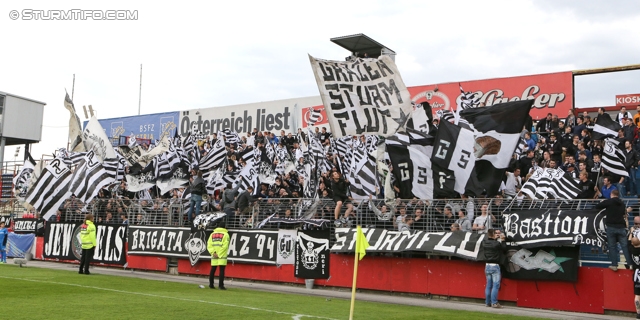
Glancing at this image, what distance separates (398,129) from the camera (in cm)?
1823

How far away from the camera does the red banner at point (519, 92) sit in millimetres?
26312

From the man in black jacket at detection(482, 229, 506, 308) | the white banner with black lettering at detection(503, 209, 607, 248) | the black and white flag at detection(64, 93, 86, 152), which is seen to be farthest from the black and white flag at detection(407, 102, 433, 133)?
the black and white flag at detection(64, 93, 86, 152)

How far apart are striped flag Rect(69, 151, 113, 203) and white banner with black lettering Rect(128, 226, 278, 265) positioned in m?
2.10

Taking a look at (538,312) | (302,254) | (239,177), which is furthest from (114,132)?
(538,312)

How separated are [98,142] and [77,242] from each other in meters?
4.49

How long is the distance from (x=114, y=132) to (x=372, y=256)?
3048 centimetres

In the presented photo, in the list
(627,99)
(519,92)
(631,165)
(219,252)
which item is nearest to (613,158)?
(631,165)

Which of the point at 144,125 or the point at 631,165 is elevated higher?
the point at 144,125

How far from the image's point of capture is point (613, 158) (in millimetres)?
17344

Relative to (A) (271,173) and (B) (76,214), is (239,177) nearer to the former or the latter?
(A) (271,173)

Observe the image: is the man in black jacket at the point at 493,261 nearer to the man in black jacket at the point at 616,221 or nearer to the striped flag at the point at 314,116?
the man in black jacket at the point at 616,221

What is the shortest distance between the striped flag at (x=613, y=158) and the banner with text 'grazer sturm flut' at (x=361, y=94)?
5356 mm

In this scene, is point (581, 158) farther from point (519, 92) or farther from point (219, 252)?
point (219, 252)

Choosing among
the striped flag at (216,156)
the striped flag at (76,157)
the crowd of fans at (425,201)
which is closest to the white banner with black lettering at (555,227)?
the crowd of fans at (425,201)
